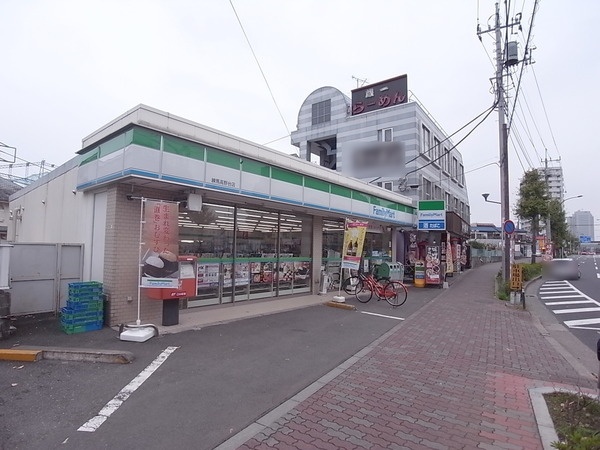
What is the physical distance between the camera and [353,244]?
→ 1149 cm

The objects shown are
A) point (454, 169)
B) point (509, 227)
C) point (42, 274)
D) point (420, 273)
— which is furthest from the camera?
point (454, 169)

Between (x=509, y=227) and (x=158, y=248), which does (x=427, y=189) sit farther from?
(x=158, y=248)

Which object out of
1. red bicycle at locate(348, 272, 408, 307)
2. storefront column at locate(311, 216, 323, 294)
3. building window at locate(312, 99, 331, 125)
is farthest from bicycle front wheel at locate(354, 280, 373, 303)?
building window at locate(312, 99, 331, 125)

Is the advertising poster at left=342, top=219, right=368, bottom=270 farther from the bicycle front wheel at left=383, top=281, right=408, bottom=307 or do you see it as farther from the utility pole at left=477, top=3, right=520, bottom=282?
the utility pole at left=477, top=3, right=520, bottom=282

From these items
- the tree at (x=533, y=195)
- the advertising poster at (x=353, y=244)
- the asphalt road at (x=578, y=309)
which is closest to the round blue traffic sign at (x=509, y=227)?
the asphalt road at (x=578, y=309)

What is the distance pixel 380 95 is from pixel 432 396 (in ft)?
70.6

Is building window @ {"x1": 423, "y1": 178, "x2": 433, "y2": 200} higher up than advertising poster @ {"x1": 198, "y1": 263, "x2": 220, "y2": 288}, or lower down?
higher up

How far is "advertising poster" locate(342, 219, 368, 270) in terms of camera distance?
446 inches

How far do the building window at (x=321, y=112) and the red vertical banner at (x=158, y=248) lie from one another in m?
20.2

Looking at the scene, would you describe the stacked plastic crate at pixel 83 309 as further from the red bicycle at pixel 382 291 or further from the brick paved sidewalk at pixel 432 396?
the red bicycle at pixel 382 291

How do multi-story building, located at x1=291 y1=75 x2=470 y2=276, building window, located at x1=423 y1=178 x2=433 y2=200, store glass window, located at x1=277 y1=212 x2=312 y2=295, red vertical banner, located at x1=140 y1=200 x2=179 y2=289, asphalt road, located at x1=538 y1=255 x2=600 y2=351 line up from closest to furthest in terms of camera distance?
red vertical banner, located at x1=140 y1=200 x2=179 y2=289
asphalt road, located at x1=538 y1=255 x2=600 y2=351
store glass window, located at x1=277 y1=212 x2=312 y2=295
multi-story building, located at x1=291 y1=75 x2=470 y2=276
building window, located at x1=423 y1=178 x2=433 y2=200

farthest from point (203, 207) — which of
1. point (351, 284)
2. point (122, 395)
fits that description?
point (351, 284)

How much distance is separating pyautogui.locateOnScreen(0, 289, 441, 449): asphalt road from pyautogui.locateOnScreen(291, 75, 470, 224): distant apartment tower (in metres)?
10.3

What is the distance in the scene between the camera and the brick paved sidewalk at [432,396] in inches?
134
